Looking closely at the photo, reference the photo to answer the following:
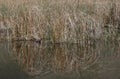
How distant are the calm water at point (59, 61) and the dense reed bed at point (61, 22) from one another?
190 millimetres

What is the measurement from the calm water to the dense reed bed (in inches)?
7.5

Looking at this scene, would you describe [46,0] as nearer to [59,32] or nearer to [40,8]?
[40,8]

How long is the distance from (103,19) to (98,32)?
1.68 feet

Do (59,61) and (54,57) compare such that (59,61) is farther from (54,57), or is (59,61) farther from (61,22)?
(61,22)

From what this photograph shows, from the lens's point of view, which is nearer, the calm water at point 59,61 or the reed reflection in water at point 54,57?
the calm water at point 59,61

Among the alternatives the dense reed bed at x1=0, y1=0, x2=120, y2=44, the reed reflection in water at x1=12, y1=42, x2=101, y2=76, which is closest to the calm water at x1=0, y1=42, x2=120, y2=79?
the reed reflection in water at x1=12, y1=42, x2=101, y2=76

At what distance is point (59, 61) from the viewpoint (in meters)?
6.91

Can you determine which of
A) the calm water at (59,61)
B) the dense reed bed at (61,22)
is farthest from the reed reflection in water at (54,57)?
the dense reed bed at (61,22)

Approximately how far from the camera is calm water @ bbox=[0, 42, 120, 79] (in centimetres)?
600

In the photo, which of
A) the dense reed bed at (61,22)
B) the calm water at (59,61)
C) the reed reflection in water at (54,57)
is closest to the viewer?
the calm water at (59,61)

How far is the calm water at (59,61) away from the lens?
19.7ft

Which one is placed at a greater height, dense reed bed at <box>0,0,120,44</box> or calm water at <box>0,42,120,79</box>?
dense reed bed at <box>0,0,120,44</box>

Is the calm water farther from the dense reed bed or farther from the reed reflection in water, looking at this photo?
the dense reed bed

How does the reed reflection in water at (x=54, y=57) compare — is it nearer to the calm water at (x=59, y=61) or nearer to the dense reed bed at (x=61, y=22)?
the calm water at (x=59, y=61)
